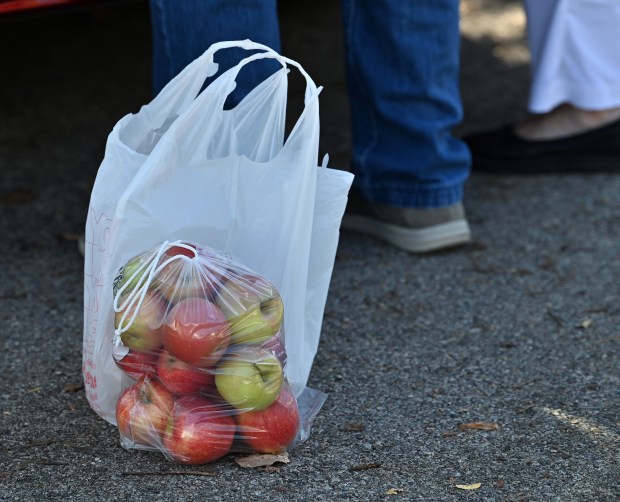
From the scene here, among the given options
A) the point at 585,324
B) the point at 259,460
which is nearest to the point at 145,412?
the point at 259,460

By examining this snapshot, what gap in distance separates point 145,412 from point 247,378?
0.16 meters

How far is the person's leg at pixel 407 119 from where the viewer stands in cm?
199

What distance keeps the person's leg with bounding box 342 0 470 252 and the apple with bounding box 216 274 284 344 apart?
83cm

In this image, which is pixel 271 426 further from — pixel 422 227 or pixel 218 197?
pixel 422 227

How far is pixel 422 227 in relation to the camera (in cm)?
212

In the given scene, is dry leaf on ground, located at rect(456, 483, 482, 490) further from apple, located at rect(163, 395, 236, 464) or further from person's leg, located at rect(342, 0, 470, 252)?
person's leg, located at rect(342, 0, 470, 252)

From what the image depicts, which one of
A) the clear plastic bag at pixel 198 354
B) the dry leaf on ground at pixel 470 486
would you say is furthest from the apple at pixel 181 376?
the dry leaf on ground at pixel 470 486

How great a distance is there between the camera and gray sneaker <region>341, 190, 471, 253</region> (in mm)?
2107

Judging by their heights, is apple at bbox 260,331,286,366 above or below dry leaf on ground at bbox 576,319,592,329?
above

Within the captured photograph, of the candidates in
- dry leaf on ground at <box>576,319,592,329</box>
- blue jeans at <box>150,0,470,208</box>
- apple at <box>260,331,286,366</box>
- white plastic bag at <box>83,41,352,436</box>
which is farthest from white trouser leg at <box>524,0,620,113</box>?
apple at <box>260,331,286,366</box>

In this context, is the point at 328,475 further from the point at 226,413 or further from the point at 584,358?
the point at 584,358

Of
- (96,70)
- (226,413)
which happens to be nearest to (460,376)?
(226,413)

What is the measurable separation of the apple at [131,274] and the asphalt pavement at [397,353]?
0.26m

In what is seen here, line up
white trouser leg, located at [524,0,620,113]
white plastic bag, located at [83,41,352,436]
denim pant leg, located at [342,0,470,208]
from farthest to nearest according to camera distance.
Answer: white trouser leg, located at [524,0,620,113], denim pant leg, located at [342,0,470,208], white plastic bag, located at [83,41,352,436]
